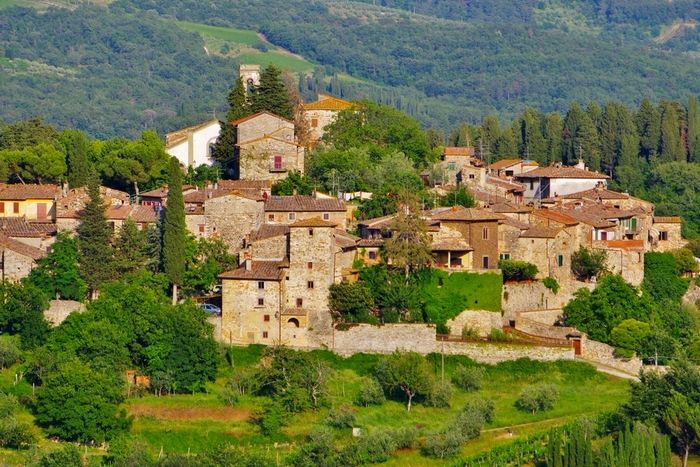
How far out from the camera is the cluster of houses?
63188mm

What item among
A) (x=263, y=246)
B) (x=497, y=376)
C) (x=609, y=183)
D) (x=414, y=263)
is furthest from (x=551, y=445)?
(x=609, y=183)

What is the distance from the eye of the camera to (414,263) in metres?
64.3

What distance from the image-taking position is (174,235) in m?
65.7

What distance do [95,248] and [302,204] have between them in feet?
31.3

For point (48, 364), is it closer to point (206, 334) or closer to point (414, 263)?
point (206, 334)

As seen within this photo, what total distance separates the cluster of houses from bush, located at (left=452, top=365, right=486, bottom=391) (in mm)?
4746

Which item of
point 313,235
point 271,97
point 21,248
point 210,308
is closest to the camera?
point 313,235

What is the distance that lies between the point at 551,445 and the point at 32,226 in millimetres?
26952

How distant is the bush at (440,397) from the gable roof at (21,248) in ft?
58.0

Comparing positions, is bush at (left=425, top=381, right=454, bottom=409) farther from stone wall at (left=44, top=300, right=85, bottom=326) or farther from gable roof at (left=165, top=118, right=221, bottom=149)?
gable roof at (left=165, top=118, right=221, bottom=149)

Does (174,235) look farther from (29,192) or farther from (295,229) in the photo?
→ (29,192)

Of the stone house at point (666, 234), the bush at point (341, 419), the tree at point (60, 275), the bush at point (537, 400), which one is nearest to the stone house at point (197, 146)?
the tree at point (60, 275)

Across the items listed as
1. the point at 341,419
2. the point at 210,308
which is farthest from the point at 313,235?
the point at 341,419

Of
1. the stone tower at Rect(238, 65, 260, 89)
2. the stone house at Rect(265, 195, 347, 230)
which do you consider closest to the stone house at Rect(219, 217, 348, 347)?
the stone house at Rect(265, 195, 347, 230)
